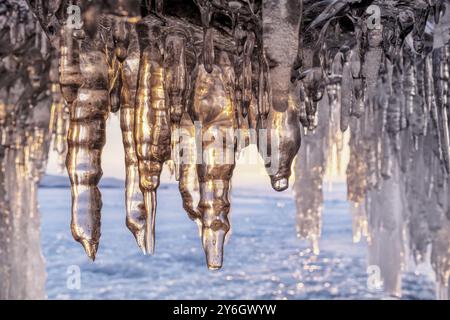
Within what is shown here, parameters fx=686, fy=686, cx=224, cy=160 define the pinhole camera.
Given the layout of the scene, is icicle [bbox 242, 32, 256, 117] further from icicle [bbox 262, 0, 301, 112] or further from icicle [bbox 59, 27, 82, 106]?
icicle [bbox 59, 27, 82, 106]

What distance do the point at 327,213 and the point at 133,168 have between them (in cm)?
1482

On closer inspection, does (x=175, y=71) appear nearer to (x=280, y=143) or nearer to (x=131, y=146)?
(x=131, y=146)

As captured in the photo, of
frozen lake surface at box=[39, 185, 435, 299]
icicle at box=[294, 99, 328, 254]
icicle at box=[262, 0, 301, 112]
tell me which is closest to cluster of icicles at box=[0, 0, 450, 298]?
icicle at box=[262, 0, 301, 112]

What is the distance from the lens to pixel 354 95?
2451 mm

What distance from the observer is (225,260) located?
13.2m

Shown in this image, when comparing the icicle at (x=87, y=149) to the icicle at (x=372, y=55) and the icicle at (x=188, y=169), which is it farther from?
the icicle at (x=372, y=55)

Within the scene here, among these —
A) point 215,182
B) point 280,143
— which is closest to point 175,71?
point 215,182

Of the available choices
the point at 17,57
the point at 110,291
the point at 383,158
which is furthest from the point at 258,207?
the point at 17,57

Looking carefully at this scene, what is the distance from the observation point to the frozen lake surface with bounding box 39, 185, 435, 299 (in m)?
11.4

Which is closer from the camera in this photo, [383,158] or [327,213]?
[383,158]

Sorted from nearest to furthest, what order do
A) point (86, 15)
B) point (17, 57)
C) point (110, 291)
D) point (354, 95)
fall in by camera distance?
point (86, 15), point (354, 95), point (17, 57), point (110, 291)

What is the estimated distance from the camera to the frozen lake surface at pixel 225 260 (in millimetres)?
11430

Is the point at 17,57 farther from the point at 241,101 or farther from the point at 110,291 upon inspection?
the point at 110,291

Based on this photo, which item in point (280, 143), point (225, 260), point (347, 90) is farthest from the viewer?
point (225, 260)
